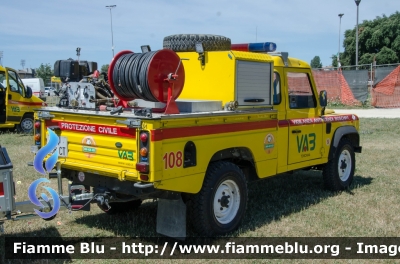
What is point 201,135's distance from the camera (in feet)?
17.0

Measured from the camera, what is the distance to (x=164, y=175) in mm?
4801

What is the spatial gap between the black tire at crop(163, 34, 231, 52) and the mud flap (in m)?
2.13

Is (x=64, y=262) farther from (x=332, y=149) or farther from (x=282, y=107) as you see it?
(x=332, y=149)

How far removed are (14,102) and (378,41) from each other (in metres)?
43.9

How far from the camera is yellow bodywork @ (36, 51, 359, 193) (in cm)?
483

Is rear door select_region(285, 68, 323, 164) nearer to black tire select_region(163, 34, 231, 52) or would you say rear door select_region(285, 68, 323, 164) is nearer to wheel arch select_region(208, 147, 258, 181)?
wheel arch select_region(208, 147, 258, 181)

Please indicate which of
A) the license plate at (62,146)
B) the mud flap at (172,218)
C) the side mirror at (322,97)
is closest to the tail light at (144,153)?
the mud flap at (172,218)

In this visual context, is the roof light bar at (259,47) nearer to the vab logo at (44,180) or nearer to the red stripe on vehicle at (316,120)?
the red stripe on vehicle at (316,120)

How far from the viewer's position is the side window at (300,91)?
6.91 metres

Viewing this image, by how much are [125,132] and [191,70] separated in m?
1.85

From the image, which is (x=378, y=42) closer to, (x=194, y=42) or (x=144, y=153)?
(x=194, y=42)

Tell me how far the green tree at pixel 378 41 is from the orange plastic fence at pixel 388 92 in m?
26.0

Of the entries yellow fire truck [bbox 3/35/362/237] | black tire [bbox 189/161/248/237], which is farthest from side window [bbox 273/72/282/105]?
black tire [bbox 189/161/248/237]

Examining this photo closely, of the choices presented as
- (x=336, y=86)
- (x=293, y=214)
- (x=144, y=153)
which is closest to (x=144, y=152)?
(x=144, y=153)
